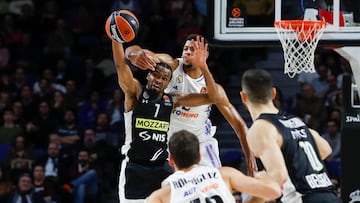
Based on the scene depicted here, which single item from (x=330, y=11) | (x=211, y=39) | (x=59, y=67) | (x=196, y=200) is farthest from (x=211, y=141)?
(x=59, y=67)

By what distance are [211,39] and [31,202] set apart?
474 centimetres

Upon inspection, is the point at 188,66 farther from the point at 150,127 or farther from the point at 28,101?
the point at 28,101

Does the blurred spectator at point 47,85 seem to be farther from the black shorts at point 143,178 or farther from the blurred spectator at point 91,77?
the black shorts at point 143,178

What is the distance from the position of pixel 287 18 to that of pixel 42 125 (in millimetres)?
5975

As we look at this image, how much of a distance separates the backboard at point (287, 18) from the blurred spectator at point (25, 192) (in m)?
4.67

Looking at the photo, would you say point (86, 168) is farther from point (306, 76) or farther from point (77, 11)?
point (77, 11)

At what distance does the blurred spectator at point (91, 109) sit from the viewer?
1364 centimetres

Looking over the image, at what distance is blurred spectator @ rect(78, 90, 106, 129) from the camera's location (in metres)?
13.6

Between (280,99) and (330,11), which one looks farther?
(280,99)

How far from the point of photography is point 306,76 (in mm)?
13781

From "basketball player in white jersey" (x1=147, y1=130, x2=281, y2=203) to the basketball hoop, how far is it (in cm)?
259

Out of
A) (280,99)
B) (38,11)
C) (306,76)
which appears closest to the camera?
(280,99)

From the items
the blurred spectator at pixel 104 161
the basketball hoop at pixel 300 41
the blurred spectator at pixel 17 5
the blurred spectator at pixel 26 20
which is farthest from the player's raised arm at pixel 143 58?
the blurred spectator at pixel 17 5

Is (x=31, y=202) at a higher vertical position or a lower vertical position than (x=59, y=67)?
lower
